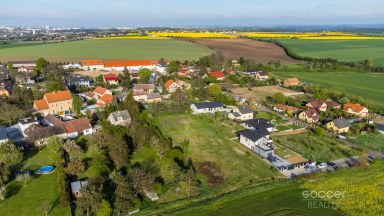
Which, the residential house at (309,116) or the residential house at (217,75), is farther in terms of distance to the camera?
the residential house at (217,75)

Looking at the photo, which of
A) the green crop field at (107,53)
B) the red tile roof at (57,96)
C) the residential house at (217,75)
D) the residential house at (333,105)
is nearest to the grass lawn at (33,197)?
the red tile roof at (57,96)

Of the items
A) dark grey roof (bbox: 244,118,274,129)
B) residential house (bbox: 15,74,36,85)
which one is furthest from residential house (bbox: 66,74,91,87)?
dark grey roof (bbox: 244,118,274,129)

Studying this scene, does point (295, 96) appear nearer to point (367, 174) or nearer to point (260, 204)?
point (367, 174)

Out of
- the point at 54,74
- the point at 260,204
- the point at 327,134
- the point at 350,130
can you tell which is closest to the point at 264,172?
the point at 260,204

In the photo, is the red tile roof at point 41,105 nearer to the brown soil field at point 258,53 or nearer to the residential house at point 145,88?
the residential house at point 145,88

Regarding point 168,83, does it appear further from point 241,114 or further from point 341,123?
point 341,123

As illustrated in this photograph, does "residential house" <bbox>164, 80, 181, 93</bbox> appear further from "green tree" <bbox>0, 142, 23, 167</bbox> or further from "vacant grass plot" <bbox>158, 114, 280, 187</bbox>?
"green tree" <bbox>0, 142, 23, 167</bbox>
